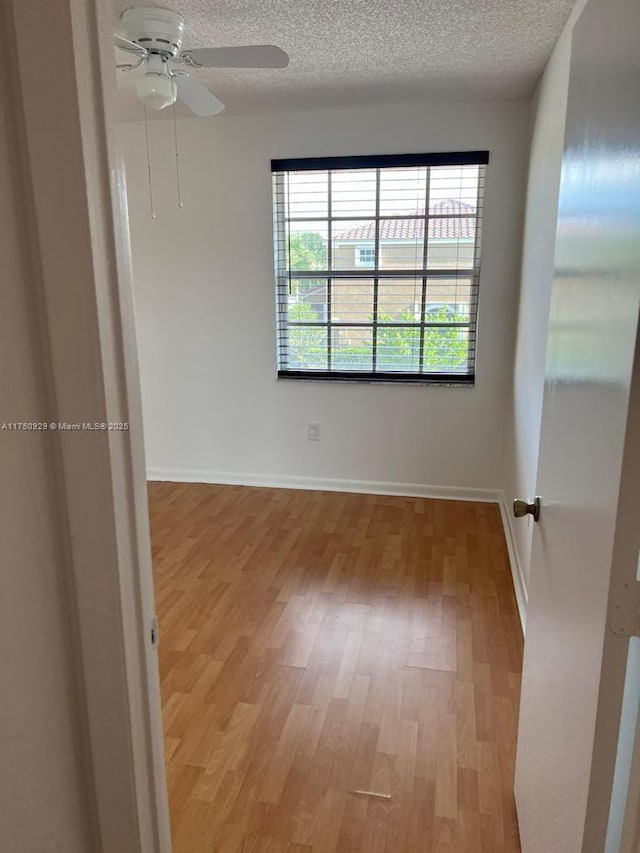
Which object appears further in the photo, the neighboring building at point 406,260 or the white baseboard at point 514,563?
the neighboring building at point 406,260

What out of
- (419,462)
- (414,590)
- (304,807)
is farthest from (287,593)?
(419,462)

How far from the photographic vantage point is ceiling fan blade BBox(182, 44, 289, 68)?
1.97 metres

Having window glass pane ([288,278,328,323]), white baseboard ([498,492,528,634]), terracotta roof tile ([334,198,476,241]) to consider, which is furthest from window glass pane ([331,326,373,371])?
white baseboard ([498,492,528,634])

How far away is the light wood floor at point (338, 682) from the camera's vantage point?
1636mm

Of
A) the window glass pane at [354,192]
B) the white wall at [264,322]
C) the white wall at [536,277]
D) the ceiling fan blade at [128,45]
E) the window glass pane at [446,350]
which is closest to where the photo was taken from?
the ceiling fan blade at [128,45]

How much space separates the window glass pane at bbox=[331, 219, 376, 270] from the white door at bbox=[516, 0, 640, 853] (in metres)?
2.46

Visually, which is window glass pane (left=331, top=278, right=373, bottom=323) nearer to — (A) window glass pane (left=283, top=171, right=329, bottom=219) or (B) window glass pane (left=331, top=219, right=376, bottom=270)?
(B) window glass pane (left=331, top=219, right=376, bottom=270)

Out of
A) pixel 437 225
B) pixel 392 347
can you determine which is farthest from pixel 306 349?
pixel 437 225

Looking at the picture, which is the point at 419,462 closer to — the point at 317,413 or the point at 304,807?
the point at 317,413

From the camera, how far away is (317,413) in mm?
4062

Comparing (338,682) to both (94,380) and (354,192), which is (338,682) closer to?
(94,380)

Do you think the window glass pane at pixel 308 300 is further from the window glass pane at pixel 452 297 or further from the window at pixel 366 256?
the window glass pane at pixel 452 297

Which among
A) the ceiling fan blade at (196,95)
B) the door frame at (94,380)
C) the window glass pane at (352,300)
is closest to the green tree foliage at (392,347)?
the window glass pane at (352,300)

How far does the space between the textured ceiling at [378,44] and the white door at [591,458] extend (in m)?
1.23
